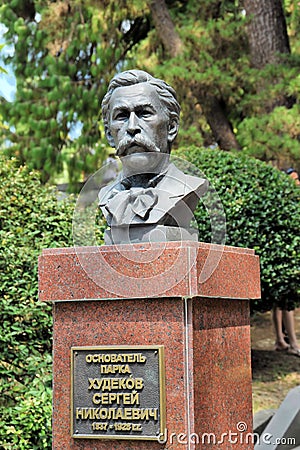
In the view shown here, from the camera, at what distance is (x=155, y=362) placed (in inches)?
135

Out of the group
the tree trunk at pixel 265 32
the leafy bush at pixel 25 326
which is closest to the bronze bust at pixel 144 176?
the leafy bush at pixel 25 326

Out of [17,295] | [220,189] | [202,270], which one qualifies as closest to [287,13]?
[220,189]

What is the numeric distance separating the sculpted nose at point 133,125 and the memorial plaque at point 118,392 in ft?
4.04

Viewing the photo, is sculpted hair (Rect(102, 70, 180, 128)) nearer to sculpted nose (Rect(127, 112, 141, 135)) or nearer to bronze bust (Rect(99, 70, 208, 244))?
bronze bust (Rect(99, 70, 208, 244))

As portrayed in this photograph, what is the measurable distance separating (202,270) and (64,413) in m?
1.09

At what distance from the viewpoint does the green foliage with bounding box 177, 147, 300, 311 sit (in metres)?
6.70

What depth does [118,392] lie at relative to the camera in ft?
11.5

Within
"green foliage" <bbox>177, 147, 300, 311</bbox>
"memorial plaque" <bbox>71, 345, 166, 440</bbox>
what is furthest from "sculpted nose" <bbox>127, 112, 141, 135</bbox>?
"green foliage" <bbox>177, 147, 300, 311</bbox>

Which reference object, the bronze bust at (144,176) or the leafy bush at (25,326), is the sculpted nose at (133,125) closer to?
the bronze bust at (144,176)

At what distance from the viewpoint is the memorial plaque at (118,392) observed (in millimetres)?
3416

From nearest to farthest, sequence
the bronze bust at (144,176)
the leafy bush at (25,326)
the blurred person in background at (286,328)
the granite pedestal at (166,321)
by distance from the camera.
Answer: the granite pedestal at (166,321) < the bronze bust at (144,176) < the leafy bush at (25,326) < the blurred person in background at (286,328)

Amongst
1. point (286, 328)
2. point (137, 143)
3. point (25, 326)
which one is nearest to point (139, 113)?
point (137, 143)

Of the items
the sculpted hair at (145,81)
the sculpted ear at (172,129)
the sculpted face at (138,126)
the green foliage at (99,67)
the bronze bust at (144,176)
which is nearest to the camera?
the bronze bust at (144,176)

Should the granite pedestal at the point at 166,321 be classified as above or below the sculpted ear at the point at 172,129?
below
